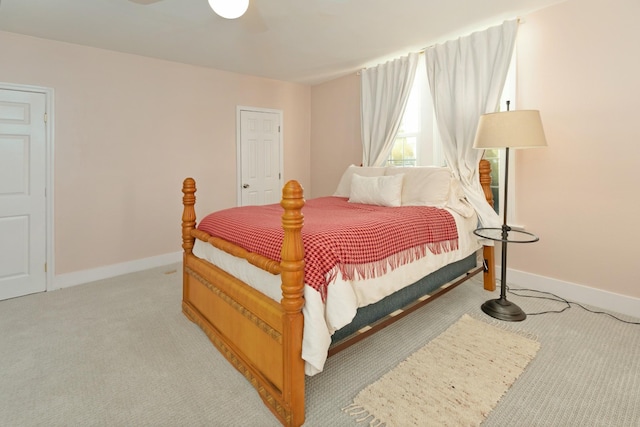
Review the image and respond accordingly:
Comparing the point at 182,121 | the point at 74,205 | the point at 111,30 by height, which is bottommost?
the point at 74,205

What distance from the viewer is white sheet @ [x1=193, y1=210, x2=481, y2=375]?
1.49 m

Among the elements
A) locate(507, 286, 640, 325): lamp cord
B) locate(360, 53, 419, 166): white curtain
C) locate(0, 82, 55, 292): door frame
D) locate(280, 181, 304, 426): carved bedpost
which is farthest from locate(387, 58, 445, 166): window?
locate(0, 82, 55, 292): door frame

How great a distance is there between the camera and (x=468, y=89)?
3.14 meters

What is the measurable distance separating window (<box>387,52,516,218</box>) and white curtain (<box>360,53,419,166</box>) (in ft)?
0.48

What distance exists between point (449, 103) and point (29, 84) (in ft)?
13.4

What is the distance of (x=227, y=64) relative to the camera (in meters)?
4.01

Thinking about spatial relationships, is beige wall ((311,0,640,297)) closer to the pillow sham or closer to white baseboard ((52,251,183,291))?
the pillow sham

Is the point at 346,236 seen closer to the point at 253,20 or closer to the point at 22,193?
the point at 253,20

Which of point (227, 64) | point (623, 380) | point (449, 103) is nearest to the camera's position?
point (623, 380)

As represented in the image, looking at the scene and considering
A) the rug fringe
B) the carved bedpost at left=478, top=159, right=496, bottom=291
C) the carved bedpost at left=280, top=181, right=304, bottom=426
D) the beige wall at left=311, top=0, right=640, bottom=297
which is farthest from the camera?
the carved bedpost at left=478, top=159, right=496, bottom=291

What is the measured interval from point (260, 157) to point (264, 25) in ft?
6.82

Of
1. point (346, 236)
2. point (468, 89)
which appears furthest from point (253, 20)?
point (346, 236)

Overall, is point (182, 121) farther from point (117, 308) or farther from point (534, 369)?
point (534, 369)

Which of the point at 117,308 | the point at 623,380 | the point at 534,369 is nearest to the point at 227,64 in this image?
the point at 117,308
